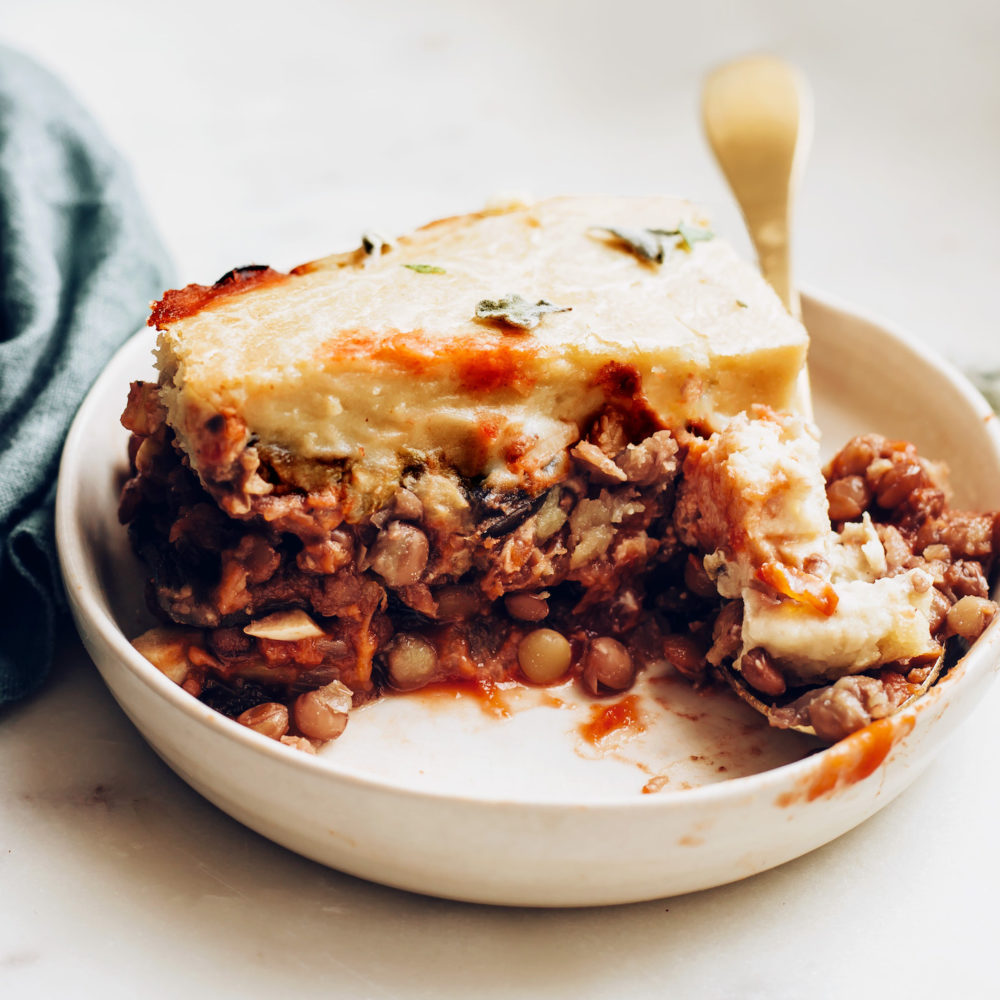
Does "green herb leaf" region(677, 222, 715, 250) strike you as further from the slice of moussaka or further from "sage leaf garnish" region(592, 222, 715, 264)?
the slice of moussaka

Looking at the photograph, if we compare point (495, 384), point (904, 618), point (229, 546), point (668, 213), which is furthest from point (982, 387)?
point (229, 546)

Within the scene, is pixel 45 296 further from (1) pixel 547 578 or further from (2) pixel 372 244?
(1) pixel 547 578

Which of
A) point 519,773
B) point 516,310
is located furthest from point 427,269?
point 519,773

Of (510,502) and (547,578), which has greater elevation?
(510,502)

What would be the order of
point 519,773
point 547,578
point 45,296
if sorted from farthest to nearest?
point 45,296, point 547,578, point 519,773

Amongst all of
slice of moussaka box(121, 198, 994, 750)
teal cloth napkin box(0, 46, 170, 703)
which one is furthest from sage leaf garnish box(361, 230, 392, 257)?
teal cloth napkin box(0, 46, 170, 703)
